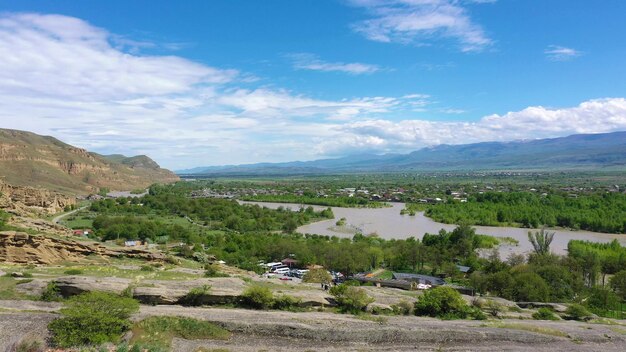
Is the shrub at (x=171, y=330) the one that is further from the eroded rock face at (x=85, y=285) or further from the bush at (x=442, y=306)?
the bush at (x=442, y=306)

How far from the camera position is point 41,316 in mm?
18625

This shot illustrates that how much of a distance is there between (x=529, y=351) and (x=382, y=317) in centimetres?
672

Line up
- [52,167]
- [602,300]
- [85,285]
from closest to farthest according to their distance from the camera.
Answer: [85,285] < [602,300] < [52,167]

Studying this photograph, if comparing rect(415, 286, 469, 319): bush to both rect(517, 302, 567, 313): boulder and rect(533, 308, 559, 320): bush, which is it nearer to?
rect(533, 308, 559, 320): bush

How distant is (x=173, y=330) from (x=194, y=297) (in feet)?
12.8

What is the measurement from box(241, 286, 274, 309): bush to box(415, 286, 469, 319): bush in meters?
8.48

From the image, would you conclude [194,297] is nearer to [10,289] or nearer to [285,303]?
[285,303]

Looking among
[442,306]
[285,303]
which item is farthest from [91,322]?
[442,306]

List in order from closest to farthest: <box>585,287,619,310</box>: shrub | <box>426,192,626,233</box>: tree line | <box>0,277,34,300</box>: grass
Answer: <box>0,277,34,300</box>: grass → <box>585,287,619,310</box>: shrub → <box>426,192,626,233</box>: tree line

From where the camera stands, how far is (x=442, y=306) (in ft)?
83.2

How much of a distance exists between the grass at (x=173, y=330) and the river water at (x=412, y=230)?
45.9 metres

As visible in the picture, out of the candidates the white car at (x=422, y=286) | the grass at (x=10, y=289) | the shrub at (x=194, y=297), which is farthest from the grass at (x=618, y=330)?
the grass at (x=10, y=289)

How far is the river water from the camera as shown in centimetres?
6531

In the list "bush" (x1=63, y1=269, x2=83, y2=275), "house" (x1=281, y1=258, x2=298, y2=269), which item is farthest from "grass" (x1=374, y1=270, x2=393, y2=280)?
"bush" (x1=63, y1=269, x2=83, y2=275)
